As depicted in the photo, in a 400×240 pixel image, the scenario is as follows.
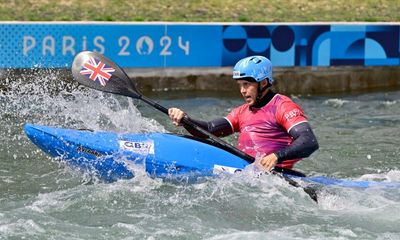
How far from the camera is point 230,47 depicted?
44.5ft

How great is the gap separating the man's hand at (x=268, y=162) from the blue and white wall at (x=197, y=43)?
547cm

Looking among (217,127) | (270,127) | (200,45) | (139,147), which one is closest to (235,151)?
(270,127)

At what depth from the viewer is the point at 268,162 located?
7773mm

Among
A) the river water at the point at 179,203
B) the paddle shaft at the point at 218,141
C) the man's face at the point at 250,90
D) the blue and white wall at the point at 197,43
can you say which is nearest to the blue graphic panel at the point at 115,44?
the blue and white wall at the point at 197,43

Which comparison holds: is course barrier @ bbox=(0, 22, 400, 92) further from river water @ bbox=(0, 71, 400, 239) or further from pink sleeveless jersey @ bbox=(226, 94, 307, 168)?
pink sleeveless jersey @ bbox=(226, 94, 307, 168)

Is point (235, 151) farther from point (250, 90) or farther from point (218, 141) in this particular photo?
point (250, 90)

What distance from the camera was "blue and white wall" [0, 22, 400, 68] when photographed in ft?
41.6

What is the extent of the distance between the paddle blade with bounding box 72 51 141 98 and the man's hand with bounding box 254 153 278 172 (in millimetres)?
1545

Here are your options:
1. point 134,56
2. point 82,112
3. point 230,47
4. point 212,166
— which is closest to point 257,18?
point 230,47

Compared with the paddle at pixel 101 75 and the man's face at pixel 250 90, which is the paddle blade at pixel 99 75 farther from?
the man's face at pixel 250 90

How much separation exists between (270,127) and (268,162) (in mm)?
478

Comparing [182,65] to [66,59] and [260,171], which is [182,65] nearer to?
[66,59]

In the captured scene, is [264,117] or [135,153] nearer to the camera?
[135,153]

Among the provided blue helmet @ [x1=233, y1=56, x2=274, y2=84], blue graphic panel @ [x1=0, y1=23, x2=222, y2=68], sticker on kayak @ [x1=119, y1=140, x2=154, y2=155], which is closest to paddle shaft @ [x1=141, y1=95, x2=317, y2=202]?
sticker on kayak @ [x1=119, y1=140, x2=154, y2=155]
